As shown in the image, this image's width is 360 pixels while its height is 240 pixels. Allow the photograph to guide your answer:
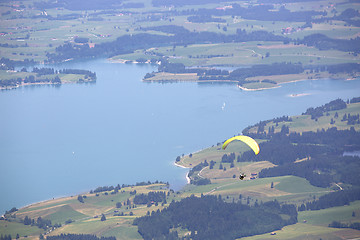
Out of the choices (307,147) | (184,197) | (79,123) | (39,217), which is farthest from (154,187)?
(79,123)

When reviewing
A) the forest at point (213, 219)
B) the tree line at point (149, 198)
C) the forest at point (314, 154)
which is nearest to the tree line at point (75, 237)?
Result: the forest at point (213, 219)

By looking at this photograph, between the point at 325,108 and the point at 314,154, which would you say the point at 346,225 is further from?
the point at 325,108

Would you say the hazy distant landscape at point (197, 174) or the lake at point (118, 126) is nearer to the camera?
the hazy distant landscape at point (197, 174)

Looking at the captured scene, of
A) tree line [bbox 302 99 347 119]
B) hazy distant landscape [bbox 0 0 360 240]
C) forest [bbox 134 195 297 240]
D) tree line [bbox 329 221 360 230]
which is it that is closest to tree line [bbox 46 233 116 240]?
hazy distant landscape [bbox 0 0 360 240]

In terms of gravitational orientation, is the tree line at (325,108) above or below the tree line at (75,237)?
above

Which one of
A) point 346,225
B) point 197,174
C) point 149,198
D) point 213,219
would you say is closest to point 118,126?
point 197,174

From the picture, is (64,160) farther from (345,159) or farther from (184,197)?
(345,159)

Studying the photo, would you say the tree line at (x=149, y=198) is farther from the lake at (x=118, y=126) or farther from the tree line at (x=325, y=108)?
the tree line at (x=325, y=108)
